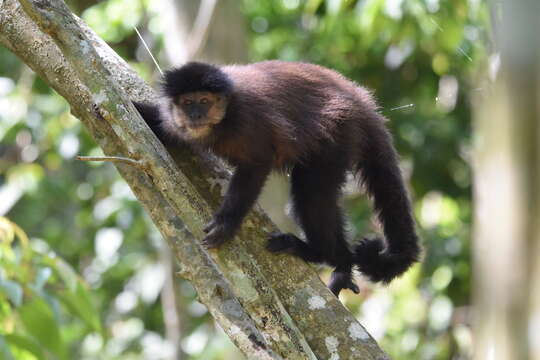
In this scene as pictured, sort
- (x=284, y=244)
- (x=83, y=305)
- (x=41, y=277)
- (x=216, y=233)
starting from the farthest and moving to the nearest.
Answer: (x=83, y=305) → (x=41, y=277) → (x=284, y=244) → (x=216, y=233)

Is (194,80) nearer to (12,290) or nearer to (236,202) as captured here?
(236,202)

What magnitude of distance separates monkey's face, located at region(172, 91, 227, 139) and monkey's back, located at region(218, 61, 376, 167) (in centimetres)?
6

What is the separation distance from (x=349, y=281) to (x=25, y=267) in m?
1.85

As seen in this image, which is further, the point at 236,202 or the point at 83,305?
the point at 83,305

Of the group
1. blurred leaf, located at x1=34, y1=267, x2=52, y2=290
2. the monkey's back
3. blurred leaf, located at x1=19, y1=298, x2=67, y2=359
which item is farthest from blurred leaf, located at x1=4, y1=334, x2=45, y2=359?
the monkey's back

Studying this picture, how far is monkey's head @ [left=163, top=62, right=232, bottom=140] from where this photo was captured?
4.25 metres

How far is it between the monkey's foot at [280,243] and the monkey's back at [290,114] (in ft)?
2.81

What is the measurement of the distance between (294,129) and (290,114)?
4.2 inches

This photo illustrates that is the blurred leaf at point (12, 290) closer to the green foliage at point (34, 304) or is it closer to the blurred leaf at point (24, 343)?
the green foliage at point (34, 304)

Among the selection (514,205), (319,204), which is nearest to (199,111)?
(319,204)

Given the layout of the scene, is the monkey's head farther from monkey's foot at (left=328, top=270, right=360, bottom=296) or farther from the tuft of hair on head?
monkey's foot at (left=328, top=270, right=360, bottom=296)

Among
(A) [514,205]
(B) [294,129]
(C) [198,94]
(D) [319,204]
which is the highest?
(A) [514,205]

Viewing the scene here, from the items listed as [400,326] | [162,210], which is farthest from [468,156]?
[162,210]

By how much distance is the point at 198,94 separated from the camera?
4355 mm
